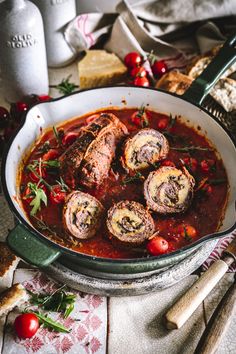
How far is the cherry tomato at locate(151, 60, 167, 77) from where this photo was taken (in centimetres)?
383

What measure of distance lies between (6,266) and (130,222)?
729mm

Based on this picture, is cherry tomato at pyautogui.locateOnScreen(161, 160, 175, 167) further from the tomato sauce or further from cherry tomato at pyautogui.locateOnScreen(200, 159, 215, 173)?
cherry tomato at pyautogui.locateOnScreen(200, 159, 215, 173)

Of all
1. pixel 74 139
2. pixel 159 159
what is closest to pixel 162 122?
pixel 159 159

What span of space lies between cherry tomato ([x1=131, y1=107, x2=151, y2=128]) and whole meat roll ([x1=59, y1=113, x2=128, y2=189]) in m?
0.28

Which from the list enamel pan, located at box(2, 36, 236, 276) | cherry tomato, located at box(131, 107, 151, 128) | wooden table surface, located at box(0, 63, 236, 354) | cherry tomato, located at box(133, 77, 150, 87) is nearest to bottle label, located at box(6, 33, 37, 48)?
enamel pan, located at box(2, 36, 236, 276)

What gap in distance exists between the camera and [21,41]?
3.41m

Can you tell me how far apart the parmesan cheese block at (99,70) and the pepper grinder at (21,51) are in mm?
295

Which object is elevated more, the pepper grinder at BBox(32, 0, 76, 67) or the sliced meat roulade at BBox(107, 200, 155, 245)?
the pepper grinder at BBox(32, 0, 76, 67)

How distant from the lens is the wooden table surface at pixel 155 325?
94.9 inches

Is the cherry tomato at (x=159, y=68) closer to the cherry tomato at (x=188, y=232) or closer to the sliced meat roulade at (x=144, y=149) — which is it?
the sliced meat roulade at (x=144, y=149)

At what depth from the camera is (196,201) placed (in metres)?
2.76

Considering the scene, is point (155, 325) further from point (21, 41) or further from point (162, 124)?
point (21, 41)

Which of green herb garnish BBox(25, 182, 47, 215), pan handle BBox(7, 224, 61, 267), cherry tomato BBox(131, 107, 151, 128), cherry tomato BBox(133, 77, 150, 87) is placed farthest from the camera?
cherry tomato BBox(133, 77, 150, 87)

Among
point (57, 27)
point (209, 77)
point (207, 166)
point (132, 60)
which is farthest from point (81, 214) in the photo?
point (57, 27)
